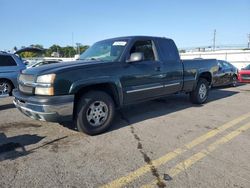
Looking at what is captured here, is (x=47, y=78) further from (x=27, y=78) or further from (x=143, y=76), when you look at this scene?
(x=143, y=76)

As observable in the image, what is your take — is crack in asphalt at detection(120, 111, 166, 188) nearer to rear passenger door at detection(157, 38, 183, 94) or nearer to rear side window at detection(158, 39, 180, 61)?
rear passenger door at detection(157, 38, 183, 94)

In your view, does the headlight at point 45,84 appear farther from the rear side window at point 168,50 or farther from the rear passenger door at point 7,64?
the rear passenger door at point 7,64

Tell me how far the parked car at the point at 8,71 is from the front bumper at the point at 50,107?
530 cm

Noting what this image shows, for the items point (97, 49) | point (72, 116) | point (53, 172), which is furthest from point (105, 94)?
point (53, 172)

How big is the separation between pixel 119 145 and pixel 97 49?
8.83 ft

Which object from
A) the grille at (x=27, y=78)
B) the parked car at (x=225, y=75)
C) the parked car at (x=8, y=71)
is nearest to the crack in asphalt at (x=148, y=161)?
the grille at (x=27, y=78)

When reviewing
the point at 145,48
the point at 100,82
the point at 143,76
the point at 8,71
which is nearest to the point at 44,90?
the point at 100,82

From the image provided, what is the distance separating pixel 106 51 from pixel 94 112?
1592 mm

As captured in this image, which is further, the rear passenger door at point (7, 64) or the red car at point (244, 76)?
the red car at point (244, 76)

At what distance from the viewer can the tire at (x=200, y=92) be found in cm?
787

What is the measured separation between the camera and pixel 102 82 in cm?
499

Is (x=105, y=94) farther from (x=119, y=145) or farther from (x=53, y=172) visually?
(x=53, y=172)

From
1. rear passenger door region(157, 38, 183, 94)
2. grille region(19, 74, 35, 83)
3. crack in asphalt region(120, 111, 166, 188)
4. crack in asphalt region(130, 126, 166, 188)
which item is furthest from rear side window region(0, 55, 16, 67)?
crack in asphalt region(130, 126, 166, 188)

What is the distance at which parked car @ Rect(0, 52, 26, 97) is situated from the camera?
9.40 meters
